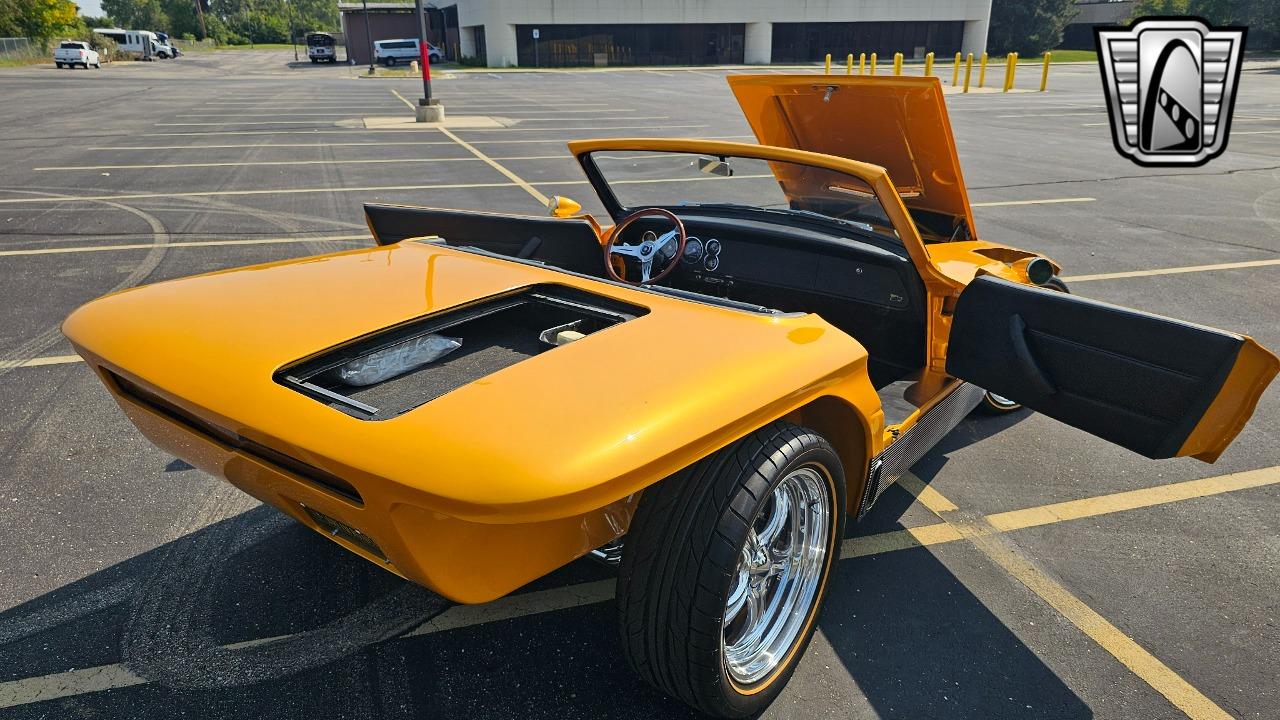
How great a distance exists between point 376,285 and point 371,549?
A: 986 mm

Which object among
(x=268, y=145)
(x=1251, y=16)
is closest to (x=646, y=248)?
(x=268, y=145)

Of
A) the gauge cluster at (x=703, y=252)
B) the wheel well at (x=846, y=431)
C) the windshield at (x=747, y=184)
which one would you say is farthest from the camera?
the gauge cluster at (x=703, y=252)

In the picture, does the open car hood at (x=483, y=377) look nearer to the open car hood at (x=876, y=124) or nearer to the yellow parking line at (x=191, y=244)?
the open car hood at (x=876, y=124)

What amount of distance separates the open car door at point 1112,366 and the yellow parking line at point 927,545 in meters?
0.63

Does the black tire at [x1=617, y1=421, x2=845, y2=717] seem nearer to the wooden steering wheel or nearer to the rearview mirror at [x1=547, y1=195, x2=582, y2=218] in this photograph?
the wooden steering wheel

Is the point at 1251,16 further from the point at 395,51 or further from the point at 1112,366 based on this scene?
the point at 1112,366

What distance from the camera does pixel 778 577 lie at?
2381mm

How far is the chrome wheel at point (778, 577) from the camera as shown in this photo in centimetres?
219

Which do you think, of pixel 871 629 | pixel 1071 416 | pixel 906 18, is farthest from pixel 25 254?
pixel 906 18

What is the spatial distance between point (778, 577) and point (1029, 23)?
5821 cm

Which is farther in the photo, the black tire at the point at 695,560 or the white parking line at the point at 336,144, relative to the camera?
the white parking line at the point at 336,144

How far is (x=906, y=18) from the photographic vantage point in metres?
46.0

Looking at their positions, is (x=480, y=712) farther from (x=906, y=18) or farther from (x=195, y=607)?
(x=906, y=18)

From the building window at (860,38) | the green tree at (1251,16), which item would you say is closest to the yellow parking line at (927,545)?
the building window at (860,38)
